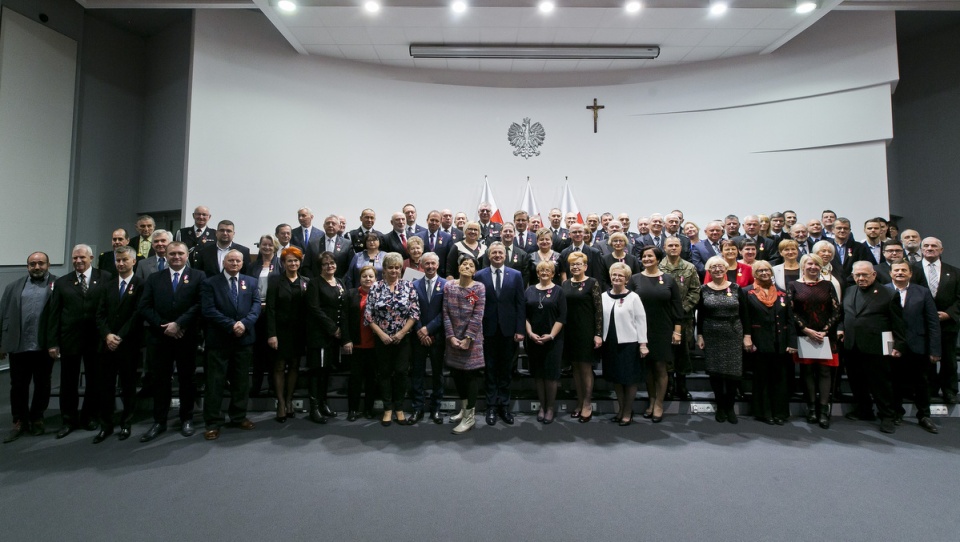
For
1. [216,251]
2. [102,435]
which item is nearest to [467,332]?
[216,251]

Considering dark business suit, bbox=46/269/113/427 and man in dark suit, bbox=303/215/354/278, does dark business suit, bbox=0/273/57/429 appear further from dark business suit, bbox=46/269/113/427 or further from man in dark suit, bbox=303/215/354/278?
man in dark suit, bbox=303/215/354/278

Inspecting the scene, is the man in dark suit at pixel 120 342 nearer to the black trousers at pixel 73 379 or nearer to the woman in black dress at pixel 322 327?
the black trousers at pixel 73 379

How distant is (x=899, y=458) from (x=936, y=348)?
128 centimetres

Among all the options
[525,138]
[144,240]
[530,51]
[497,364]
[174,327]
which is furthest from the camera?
[525,138]

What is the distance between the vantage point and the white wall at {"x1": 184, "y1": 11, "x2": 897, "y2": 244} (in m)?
6.90

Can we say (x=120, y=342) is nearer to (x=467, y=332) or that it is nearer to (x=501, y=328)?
(x=467, y=332)

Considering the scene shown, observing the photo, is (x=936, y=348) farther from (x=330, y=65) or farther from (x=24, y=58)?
(x=24, y=58)

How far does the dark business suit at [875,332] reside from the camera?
153 inches

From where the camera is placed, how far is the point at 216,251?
4.57m

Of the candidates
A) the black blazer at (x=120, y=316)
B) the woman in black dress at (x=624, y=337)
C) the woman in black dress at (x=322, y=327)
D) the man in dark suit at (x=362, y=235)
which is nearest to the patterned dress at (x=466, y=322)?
the woman in black dress at (x=322, y=327)

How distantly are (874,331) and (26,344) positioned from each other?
24.1ft

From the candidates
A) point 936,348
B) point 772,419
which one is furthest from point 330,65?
point 936,348

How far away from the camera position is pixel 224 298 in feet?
12.1

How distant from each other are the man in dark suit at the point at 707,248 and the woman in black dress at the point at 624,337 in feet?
5.15
